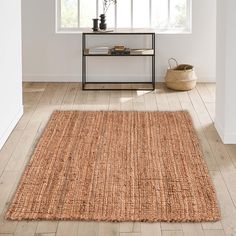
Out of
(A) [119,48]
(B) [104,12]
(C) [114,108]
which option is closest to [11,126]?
(C) [114,108]

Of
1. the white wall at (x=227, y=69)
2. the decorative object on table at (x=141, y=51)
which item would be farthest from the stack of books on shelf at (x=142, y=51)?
the white wall at (x=227, y=69)

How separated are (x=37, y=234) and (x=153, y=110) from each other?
10.1 ft

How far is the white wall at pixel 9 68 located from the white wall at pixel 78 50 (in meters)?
1.66

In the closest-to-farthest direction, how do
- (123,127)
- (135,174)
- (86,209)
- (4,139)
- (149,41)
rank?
(86,209)
(135,174)
(4,139)
(123,127)
(149,41)

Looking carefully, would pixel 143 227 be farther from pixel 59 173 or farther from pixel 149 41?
pixel 149 41

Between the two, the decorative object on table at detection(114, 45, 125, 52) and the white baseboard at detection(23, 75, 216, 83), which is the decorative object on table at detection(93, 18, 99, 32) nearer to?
the decorative object on table at detection(114, 45, 125, 52)

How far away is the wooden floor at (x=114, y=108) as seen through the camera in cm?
379

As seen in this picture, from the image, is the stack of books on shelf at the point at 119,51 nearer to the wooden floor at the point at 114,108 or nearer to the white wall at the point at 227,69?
the wooden floor at the point at 114,108

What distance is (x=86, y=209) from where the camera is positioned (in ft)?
13.3

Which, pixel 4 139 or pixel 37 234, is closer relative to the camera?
pixel 37 234

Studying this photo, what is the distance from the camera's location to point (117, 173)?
471 cm

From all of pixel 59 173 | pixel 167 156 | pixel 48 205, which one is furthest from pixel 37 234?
pixel 167 156

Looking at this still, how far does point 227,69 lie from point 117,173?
55.1 inches

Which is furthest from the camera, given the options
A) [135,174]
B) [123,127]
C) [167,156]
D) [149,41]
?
[149,41]
